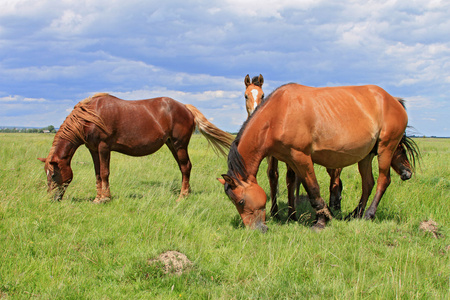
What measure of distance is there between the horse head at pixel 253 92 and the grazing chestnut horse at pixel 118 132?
1359 mm

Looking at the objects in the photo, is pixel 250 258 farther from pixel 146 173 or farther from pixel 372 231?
pixel 146 173

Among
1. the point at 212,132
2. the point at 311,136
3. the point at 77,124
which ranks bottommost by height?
the point at 311,136

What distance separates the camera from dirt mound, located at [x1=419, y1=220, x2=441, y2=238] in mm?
4562

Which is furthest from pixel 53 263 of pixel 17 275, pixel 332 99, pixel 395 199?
pixel 395 199

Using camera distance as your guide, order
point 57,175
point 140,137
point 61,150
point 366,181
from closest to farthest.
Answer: point 366,181, point 57,175, point 61,150, point 140,137

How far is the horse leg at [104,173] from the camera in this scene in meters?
6.07

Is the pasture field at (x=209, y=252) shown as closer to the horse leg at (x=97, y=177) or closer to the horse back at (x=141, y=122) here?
the horse leg at (x=97, y=177)

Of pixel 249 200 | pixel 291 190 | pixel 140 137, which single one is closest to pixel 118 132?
pixel 140 137

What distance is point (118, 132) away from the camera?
6648 millimetres

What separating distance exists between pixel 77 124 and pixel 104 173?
3.71 feet

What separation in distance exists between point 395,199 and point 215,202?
142 inches

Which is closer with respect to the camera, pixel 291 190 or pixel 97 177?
pixel 291 190

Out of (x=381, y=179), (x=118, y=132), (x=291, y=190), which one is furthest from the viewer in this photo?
(x=118, y=132)

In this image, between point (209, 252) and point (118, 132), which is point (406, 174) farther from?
point (118, 132)
